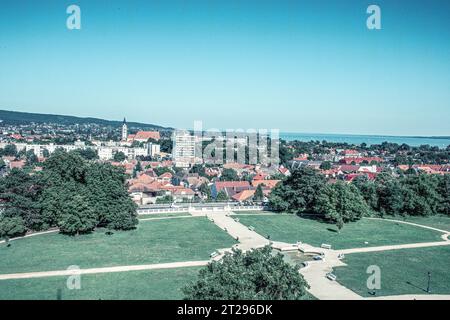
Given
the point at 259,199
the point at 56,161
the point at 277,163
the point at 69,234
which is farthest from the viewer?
the point at 277,163

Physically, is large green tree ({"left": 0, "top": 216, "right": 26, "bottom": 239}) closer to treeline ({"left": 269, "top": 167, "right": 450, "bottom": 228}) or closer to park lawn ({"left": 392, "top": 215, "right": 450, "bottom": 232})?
treeline ({"left": 269, "top": 167, "right": 450, "bottom": 228})

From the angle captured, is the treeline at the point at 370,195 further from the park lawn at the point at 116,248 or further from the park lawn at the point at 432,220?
the park lawn at the point at 116,248

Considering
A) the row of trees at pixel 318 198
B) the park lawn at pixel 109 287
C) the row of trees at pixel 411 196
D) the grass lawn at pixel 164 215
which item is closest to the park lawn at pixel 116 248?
the park lawn at pixel 109 287

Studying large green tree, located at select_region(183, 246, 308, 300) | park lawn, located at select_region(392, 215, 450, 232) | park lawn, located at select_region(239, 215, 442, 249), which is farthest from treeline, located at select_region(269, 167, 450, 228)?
large green tree, located at select_region(183, 246, 308, 300)

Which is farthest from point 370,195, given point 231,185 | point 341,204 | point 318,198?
point 231,185
